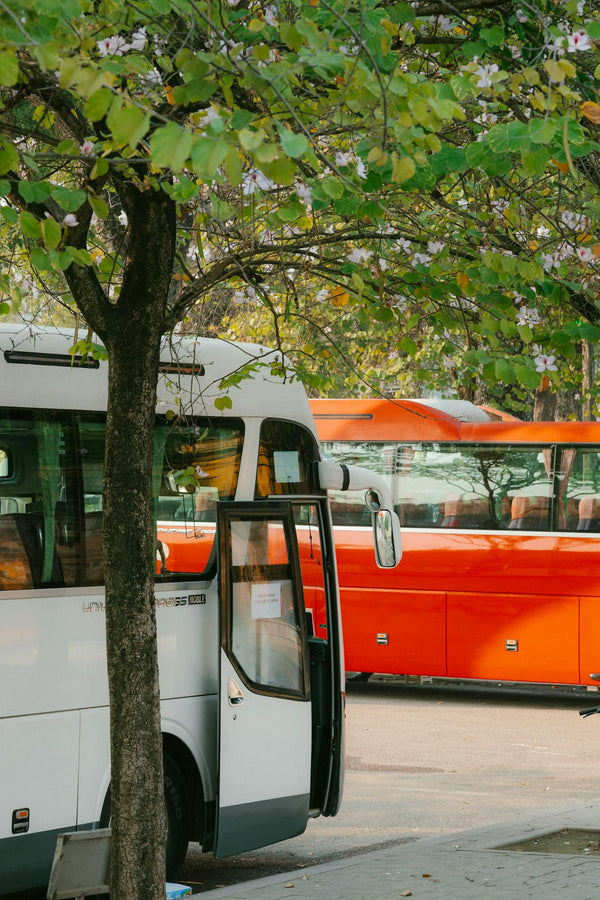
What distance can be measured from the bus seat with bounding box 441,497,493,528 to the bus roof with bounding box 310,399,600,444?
0.71m

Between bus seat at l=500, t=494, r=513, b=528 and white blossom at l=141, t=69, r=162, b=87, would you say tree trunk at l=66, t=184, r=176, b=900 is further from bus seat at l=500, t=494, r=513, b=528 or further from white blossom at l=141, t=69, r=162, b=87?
bus seat at l=500, t=494, r=513, b=528

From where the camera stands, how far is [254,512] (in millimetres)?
8086

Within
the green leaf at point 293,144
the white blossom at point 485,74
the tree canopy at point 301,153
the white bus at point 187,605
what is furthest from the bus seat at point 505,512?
the green leaf at point 293,144

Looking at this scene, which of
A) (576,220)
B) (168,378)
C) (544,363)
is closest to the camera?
(544,363)

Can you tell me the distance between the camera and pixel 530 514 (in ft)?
51.0

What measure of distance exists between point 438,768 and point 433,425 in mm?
5194

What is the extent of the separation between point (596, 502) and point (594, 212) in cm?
858

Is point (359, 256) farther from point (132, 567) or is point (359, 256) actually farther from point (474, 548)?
point (474, 548)

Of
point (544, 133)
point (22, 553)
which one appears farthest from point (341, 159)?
point (22, 553)

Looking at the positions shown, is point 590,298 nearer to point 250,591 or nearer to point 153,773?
point 250,591

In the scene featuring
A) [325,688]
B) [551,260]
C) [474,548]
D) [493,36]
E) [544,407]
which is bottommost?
[325,688]

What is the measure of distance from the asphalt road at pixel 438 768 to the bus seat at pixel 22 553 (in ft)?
6.95

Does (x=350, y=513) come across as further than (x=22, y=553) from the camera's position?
Yes

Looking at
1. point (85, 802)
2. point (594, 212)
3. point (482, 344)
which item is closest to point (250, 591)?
point (85, 802)
